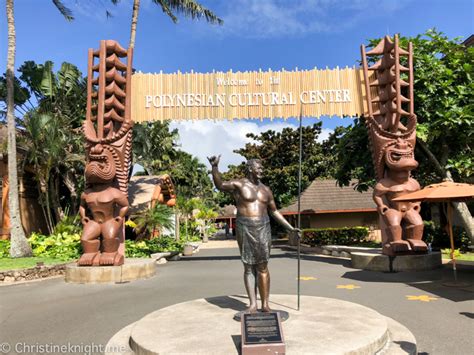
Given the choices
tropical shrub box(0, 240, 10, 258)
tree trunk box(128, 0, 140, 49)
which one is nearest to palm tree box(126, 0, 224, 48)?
tree trunk box(128, 0, 140, 49)

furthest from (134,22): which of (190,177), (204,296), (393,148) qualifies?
(190,177)

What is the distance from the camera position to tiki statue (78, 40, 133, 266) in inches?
405

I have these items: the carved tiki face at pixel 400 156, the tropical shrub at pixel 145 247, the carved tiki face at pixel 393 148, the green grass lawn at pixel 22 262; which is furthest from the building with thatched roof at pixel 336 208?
the green grass lawn at pixel 22 262

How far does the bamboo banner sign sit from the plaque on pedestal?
9025 millimetres

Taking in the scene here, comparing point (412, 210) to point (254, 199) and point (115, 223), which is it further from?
point (115, 223)

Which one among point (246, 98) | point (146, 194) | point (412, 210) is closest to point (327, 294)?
point (412, 210)

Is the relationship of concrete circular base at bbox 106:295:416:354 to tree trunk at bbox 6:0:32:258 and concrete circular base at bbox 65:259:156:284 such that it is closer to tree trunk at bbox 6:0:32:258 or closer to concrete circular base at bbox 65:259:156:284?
concrete circular base at bbox 65:259:156:284

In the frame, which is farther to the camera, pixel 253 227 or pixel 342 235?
pixel 342 235

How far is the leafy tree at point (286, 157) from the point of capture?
2925 centimetres

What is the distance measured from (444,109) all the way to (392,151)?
3.06 meters

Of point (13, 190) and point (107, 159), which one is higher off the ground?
point (107, 159)

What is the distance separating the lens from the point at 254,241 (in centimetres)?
508

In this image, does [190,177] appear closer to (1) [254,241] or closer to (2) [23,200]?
(2) [23,200]

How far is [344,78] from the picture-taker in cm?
1225
